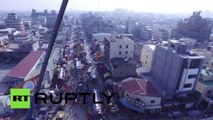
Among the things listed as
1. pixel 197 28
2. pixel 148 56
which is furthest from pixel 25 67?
pixel 197 28

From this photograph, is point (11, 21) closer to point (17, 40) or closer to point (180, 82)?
point (17, 40)

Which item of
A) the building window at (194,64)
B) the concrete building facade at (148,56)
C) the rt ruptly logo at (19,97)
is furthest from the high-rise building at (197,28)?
the rt ruptly logo at (19,97)

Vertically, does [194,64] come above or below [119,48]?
above

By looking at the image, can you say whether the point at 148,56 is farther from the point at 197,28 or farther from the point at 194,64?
the point at 197,28

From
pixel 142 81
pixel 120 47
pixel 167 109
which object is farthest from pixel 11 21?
pixel 167 109

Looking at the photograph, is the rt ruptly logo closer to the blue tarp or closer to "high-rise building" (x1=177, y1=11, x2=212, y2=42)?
the blue tarp

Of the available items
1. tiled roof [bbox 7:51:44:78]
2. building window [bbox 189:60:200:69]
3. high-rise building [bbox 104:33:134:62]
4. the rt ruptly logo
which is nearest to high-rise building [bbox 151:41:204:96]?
building window [bbox 189:60:200:69]
